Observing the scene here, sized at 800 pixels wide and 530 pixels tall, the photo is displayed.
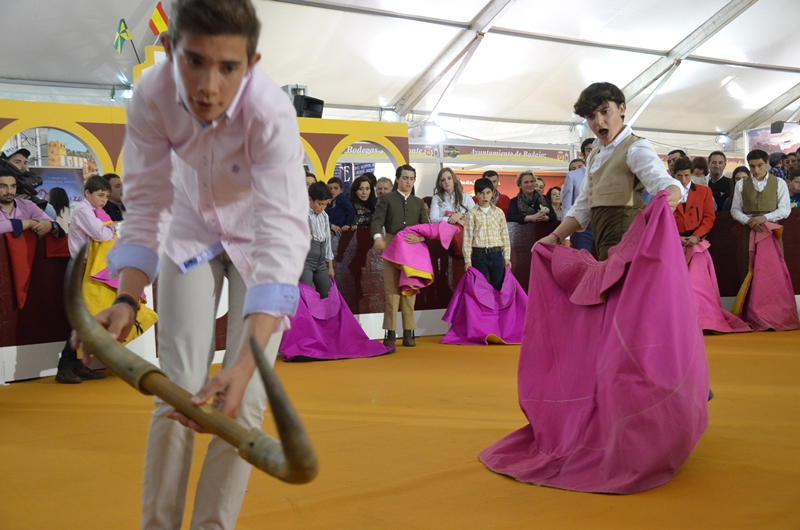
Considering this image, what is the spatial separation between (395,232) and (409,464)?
175 inches

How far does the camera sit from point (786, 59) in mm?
16844

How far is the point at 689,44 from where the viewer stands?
15.4 meters

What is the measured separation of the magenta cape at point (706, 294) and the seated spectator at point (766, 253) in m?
0.32

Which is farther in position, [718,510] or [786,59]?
[786,59]

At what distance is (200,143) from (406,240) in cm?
559

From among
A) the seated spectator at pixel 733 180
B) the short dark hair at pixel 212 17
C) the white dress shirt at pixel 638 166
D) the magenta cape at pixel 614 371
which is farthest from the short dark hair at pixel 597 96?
the seated spectator at pixel 733 180

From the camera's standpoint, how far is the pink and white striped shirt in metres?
1.47

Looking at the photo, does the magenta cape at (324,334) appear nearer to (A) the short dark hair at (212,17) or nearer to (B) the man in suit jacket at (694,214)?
(B) the man in suit jacket at (694,214)

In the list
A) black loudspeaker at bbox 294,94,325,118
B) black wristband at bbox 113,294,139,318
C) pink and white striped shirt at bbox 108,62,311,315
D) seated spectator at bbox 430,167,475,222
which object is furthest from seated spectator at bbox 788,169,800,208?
black wristband at bbox 113,294,139,318

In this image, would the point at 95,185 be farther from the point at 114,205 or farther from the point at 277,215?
the point at 277,215

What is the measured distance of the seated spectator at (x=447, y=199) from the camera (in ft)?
25.5

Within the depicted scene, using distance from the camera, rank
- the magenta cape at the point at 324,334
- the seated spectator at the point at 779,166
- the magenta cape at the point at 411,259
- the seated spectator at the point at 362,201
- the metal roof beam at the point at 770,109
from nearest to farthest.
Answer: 1. the magenta cape at the point at 324,334
2. the magenta cape at the point at 411,259
3. the seated spectator at the point at 362,201
4. the seated spectator at the point at 779,166
5. the metal roof beam at the point at 770,109

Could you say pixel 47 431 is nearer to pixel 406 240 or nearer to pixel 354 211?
pixel 406 240

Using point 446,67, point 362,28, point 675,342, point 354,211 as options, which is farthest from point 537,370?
point 446,67
